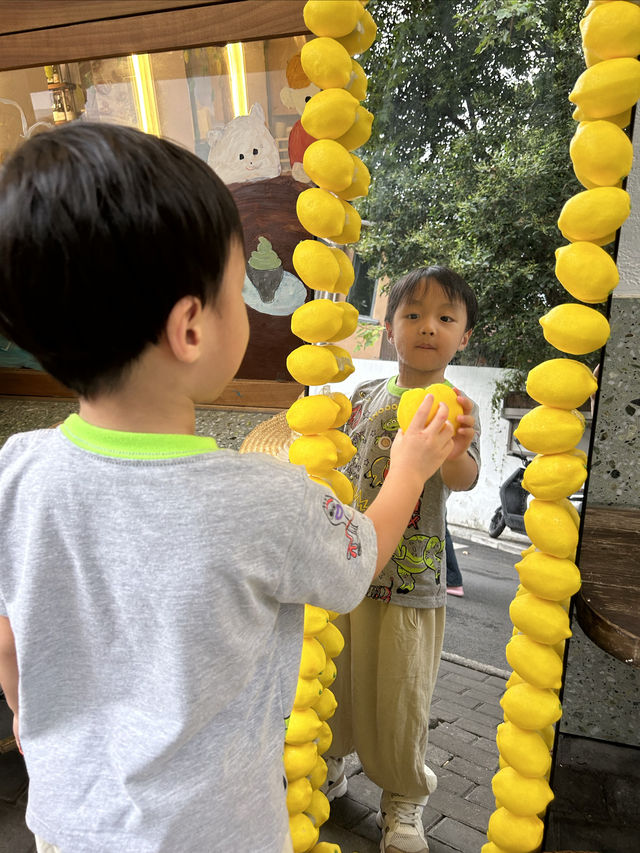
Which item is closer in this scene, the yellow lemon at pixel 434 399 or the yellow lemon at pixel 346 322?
the yellow lemon at pixel 434 399

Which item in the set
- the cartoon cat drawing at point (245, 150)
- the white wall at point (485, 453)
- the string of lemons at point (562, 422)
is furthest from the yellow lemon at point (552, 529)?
the cartoon cat drawing at point (245, 150)

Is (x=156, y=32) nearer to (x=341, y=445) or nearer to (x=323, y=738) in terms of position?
(x=341, y=445)

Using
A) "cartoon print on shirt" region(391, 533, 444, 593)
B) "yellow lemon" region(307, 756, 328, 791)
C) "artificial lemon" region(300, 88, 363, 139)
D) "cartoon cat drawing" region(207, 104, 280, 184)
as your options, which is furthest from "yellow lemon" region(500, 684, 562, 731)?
"cartoon cat drawing" region(207, 104, 280, 184)

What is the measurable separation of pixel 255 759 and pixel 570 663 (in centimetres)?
97

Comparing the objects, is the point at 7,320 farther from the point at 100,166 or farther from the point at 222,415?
the point at 222,415

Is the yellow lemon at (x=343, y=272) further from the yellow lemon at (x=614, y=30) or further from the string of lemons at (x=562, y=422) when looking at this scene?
the yellow lemon at (x=614, y=30)

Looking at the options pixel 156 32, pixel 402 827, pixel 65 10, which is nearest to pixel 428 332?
pixel 402 827

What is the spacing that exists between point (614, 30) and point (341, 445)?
2.04 feet

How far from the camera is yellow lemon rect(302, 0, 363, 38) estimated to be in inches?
33.3

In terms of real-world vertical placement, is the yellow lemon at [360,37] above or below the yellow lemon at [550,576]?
above

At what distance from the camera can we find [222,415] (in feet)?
5.58

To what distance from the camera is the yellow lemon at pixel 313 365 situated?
0.93m

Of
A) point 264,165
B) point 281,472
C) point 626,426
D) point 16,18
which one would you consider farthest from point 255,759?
point 16,18

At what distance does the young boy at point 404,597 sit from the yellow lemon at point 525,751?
205mm
